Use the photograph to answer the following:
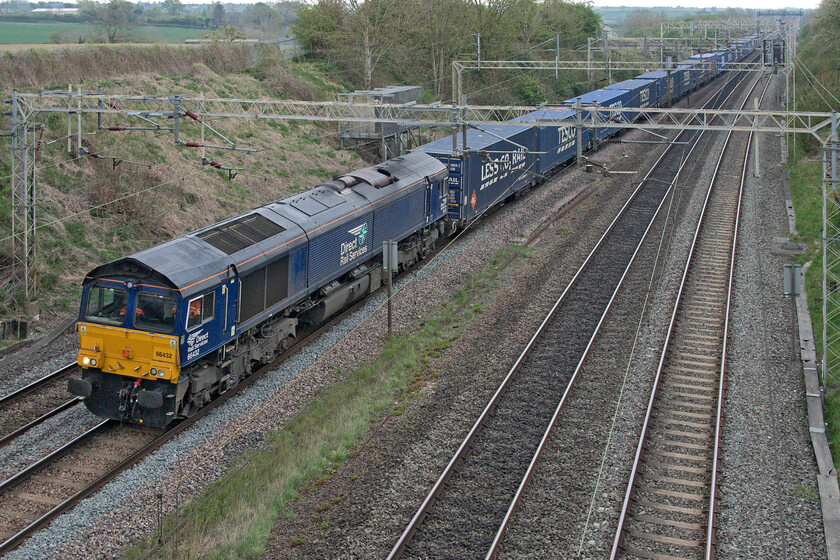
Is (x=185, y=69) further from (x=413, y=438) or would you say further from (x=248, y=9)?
(x=248, y=9)

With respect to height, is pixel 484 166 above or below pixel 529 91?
below

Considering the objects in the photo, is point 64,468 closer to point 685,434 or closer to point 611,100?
point 685,434

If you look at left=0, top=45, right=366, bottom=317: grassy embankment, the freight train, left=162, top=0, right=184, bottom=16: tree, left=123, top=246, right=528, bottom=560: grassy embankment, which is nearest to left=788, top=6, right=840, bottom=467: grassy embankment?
left=123, top=246, right=528, bottom=560: grassy embankment

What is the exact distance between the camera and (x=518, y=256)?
26453mm

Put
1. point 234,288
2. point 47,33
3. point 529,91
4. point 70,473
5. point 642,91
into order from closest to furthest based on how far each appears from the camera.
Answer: point 70,473, point 234,288, point 642,91, point 47,33, point 529,91

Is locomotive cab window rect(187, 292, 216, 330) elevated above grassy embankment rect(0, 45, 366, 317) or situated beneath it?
situated beneath

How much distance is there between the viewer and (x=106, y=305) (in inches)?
587

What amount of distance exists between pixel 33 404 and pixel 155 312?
12.8ft

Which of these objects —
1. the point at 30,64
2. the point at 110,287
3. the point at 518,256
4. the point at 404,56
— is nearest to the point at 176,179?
the point at 30,64

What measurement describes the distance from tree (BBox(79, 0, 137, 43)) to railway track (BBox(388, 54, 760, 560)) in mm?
43288

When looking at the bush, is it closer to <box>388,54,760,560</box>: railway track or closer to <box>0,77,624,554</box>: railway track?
<box>388,54,760,560</box>: railway track

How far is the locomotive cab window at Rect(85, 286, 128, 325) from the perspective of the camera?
1477 cm

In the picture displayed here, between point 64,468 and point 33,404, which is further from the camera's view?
point 33,404

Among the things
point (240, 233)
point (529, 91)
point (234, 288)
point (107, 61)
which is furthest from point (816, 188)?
point (529, 91)
